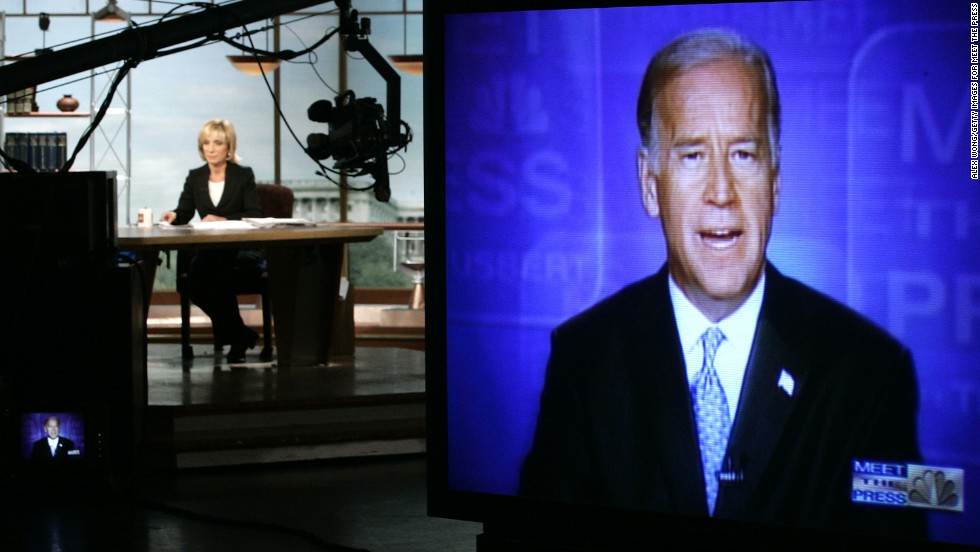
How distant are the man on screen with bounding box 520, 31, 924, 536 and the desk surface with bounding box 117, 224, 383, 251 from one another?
105 inches

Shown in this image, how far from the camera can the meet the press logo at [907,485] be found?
2127 mm

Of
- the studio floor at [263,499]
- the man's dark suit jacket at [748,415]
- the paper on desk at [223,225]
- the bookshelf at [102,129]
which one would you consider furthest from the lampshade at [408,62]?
the man's dark suit jacket at [748,415]

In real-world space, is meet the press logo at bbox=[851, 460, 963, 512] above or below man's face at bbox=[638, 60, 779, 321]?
below

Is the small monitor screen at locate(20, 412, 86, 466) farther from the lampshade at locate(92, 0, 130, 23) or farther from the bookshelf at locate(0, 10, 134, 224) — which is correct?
the bookshelf at locate(0, 10, 134, 224)

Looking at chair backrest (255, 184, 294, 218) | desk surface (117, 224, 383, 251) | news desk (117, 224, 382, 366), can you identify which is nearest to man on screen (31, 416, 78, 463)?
desk surface (117, 224, 383, 251)

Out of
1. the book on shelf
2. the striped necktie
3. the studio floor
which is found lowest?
the studio floor

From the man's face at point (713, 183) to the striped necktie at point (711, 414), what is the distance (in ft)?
0.20

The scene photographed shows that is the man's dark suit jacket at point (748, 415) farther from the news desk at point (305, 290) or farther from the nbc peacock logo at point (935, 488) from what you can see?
the news desk at point (305, 290)

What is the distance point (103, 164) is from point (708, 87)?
26.7 ft

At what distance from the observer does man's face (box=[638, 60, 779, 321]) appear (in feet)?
→ 7.29

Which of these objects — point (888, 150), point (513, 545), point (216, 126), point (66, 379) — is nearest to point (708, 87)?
point (888, 150)

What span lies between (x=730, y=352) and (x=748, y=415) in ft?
0.38

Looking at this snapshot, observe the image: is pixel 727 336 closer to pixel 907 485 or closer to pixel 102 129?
pixel 907 485

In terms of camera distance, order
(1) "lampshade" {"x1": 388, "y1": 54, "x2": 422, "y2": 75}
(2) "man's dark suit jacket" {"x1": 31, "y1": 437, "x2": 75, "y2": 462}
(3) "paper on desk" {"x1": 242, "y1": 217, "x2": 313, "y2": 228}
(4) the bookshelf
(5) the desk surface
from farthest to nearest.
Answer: (4) the bookshelf < (1) "lampshade" {"x1": 388, "y1": 54, "x2": 422, "y2": 75} < (3) "paper on desk" {"x1": 242, "y1": 217, "x2": 313, "y2": 228} < (5) the desk surface < (2) "man's dark suit jacket" {"x1": 31, "y1": 437, "x2": 75, "y2": 462}
